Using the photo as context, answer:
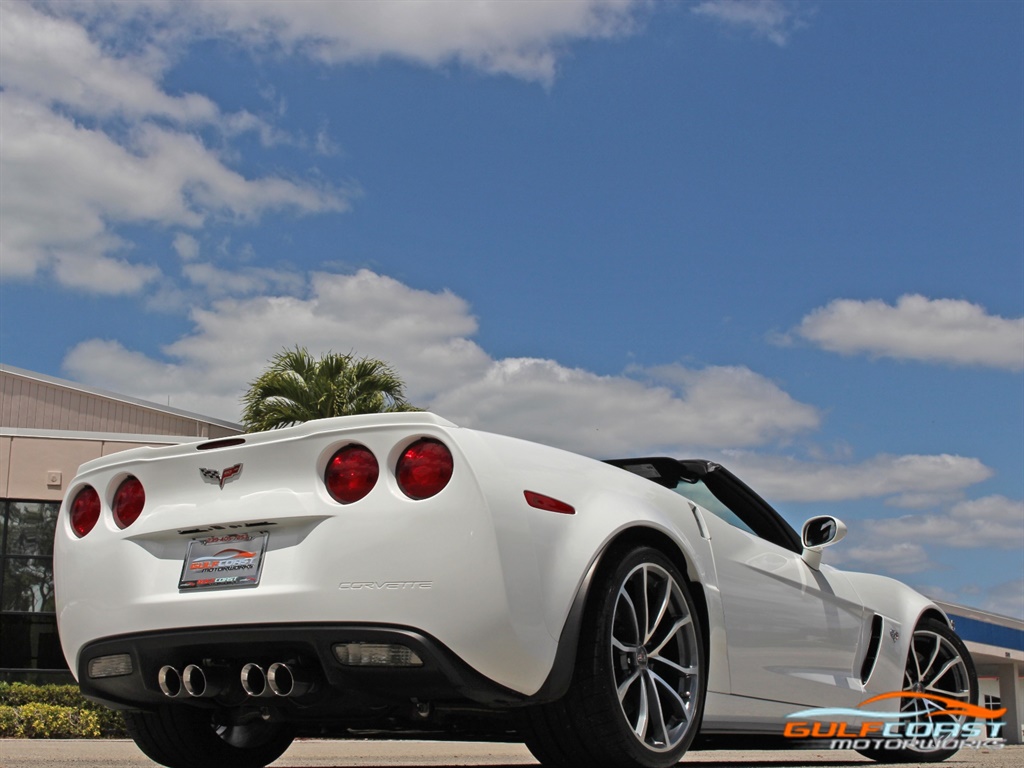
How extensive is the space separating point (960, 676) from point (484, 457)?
4105 millimetres

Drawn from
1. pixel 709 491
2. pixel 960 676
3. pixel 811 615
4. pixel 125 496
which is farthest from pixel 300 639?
pixel 960 676

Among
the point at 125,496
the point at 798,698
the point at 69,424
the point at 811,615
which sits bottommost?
the point at 798,698

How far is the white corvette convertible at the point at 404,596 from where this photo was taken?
3.41 metres

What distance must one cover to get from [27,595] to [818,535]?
1852 cm

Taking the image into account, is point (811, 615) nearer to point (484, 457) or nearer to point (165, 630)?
point (484, 457)

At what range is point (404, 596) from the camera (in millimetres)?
3398

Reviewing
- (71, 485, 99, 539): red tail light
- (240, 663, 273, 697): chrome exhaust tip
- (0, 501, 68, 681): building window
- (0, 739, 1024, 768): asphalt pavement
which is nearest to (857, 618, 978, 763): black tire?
(0, 739, 1024, 768): asphalt pavement

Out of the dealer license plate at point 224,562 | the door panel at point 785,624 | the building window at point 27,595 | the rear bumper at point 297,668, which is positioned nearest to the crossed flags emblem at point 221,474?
the dealer license plate at point 224,562

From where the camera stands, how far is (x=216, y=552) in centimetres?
375

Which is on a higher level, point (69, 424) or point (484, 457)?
point (69, 424)

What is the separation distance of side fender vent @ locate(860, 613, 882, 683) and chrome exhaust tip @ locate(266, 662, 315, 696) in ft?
10.1

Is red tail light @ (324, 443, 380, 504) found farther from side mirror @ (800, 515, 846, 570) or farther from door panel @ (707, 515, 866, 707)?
side mirror @ (800, 515, 846, 570)

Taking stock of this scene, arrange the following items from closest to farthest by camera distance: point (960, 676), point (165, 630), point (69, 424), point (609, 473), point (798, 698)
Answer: point (165, 630) → point (609, 473) → point (798, 698) → point (960, 676) → point (69, 424)

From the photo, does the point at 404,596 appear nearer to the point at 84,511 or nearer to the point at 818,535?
the point at 84,511
